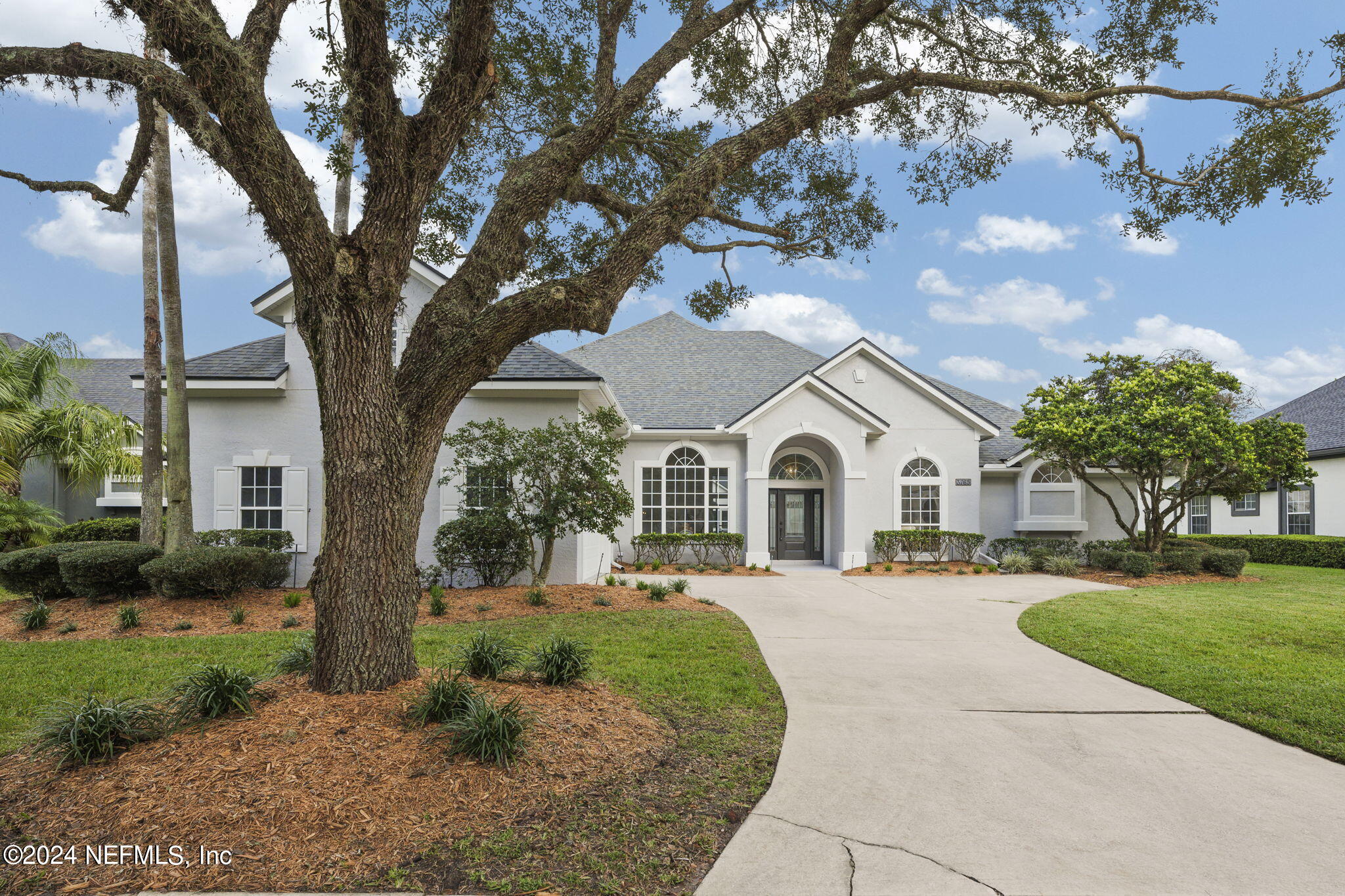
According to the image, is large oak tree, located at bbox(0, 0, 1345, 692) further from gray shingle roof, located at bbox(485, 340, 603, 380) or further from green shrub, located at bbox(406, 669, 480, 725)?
gray shingle roof, located at bbox(485, 340, 603, 380)

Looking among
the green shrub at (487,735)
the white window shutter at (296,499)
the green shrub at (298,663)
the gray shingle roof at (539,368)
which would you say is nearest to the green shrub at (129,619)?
the white window shutter at (296,499)

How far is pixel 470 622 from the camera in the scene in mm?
9406

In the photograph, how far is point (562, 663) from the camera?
5.74 metres

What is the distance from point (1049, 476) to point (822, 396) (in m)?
7.07

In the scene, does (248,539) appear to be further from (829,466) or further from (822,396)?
(829,466)

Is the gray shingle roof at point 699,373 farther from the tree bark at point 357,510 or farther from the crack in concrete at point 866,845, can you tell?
the crack in concrete at point 866,845

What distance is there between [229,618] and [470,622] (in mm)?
3379

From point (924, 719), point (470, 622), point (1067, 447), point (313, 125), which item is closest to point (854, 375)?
point (1067, 447)

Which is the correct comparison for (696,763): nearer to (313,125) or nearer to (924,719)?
(924,719)

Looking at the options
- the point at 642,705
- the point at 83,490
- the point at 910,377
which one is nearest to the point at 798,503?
the point at 910,377

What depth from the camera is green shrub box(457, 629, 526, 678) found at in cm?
557

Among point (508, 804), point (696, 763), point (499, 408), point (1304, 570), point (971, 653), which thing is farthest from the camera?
point (1304, 570)

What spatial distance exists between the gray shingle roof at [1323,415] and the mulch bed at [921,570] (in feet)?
35.5

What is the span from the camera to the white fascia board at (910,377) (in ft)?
62.1
